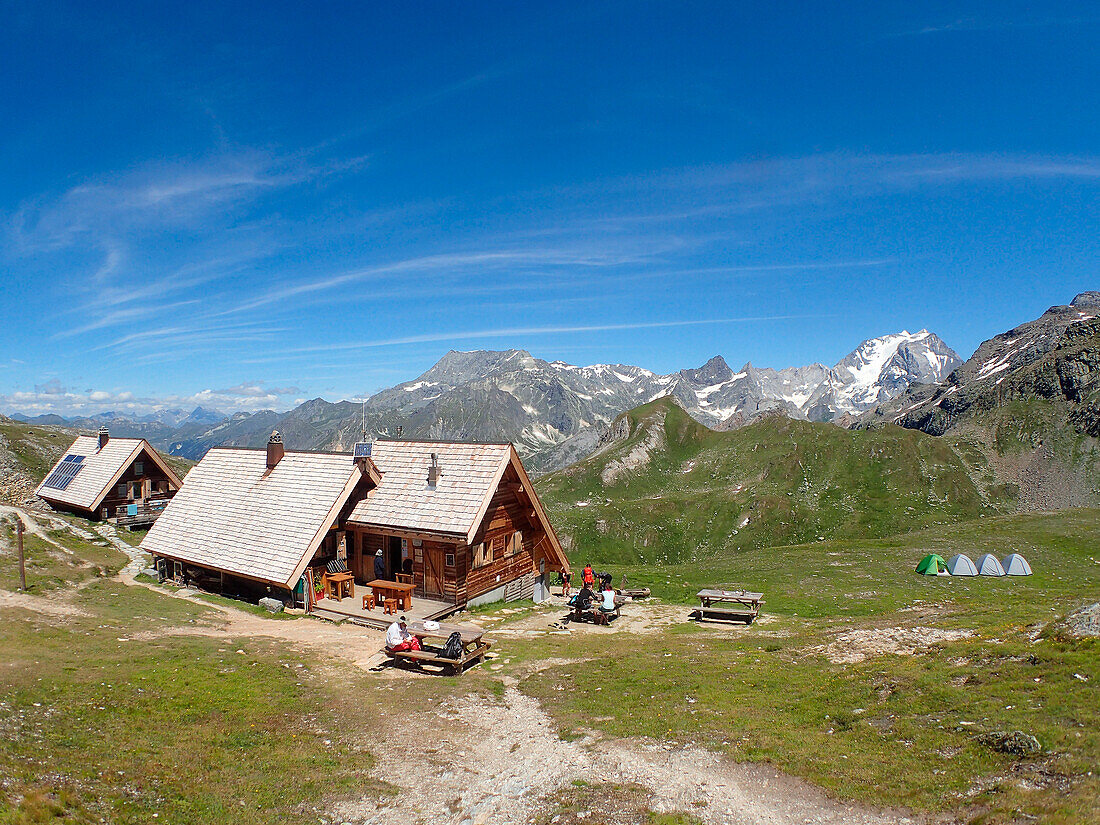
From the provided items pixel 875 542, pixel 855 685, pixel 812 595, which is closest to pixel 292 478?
pixel 855 685

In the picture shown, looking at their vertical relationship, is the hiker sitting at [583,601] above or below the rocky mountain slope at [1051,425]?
below

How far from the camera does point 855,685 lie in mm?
16328

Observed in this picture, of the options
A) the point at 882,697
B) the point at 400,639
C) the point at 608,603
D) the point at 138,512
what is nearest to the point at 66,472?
the point at 138,512

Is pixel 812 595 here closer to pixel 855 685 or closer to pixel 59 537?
pixel 855 685

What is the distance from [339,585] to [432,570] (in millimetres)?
4735

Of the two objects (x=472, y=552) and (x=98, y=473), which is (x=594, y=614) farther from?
(x=98, y=473)

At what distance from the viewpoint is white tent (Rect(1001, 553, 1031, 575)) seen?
44.2 metres

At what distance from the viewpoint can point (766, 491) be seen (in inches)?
3878

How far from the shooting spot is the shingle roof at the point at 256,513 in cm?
2912

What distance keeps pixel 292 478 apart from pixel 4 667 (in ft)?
56.9

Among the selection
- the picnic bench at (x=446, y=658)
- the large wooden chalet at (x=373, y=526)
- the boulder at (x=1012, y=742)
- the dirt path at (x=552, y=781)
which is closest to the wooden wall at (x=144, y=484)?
the large wooden chalet at (x=373, y=526)

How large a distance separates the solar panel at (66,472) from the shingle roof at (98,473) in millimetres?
366

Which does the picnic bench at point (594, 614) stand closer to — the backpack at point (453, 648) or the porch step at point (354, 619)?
the porch step at point (354, 619)

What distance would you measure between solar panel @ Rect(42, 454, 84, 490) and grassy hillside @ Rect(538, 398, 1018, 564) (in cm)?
6083
